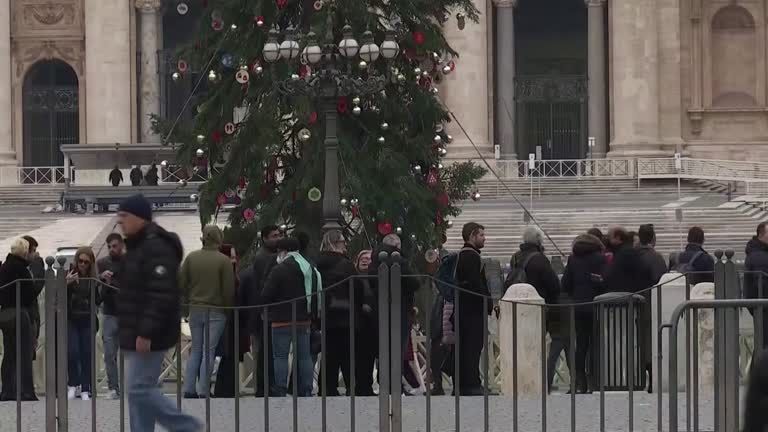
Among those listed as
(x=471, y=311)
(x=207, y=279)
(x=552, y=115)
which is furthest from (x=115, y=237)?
(x=552, y=115)

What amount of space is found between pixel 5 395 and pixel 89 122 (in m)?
37.6

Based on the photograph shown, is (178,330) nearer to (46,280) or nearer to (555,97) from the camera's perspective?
(46,280)

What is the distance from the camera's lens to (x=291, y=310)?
14.0m

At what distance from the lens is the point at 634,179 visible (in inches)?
1898

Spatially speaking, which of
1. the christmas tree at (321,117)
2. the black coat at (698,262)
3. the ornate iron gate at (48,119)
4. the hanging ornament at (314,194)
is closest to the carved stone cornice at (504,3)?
the ornate iron gate at (48,119)

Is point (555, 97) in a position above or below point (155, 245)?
above

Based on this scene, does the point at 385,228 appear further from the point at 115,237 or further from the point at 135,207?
the point at 135,207

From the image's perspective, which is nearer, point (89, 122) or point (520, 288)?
point (520, 288)

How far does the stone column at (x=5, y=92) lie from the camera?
173 ft

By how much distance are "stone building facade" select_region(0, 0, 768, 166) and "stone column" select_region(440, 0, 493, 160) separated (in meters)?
0.04

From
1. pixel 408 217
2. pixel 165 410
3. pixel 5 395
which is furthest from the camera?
pixel 408 217

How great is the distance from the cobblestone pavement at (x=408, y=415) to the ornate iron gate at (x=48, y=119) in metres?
41.0

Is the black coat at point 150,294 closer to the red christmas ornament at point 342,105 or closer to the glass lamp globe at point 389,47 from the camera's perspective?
the glass lamp globe at point 389,47

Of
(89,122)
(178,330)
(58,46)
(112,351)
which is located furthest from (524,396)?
(58,46)
